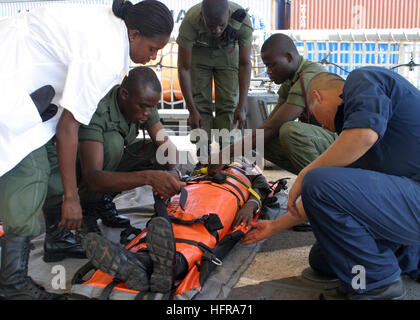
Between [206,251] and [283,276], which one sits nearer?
[206,251]

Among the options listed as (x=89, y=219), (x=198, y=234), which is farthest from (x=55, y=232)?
(x=198, y=234)

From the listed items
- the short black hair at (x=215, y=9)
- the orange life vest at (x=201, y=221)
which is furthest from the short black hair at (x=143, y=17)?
the short black hair at (x=215, y=9)

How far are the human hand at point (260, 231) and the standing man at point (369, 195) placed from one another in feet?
1.38

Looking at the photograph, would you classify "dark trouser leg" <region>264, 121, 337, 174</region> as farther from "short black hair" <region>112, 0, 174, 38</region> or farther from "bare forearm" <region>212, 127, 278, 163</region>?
"short black hair" <region>112, 0, 174, 38</region>

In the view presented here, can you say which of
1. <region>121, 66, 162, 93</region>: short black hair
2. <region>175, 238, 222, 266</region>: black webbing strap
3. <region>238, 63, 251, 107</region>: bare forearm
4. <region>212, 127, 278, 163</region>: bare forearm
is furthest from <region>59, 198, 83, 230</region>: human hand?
<region>238, 63, 251, 107</region>: bare forearm

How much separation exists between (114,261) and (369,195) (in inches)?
43.0

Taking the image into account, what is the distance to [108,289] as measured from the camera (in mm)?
1842

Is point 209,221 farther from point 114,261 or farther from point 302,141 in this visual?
point 302,141

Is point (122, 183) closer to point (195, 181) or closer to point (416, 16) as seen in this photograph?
point (195, 181)

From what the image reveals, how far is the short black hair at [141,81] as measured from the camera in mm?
2660

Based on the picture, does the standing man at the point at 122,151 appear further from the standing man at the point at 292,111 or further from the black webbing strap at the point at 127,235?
the standing man at the point at 292,111

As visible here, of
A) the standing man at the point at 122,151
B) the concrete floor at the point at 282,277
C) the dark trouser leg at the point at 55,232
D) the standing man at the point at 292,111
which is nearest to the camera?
the concrete floor at the point at 282,277
